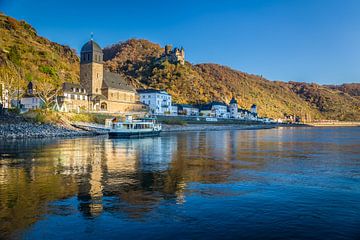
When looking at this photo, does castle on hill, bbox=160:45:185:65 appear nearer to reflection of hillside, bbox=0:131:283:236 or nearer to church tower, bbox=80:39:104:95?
church tower, bbox=80:39:104:95

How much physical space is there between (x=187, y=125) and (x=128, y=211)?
8453cm

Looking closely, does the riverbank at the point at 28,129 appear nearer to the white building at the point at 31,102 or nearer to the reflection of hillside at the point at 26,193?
the white building at the point at 31,102

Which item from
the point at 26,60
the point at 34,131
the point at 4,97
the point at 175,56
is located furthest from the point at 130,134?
the point at 175,56

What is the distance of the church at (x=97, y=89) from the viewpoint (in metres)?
82.4

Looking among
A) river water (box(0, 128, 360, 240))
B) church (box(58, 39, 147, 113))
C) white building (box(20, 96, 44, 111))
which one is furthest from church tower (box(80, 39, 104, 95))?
river water (box(0, 128, 360, 240))

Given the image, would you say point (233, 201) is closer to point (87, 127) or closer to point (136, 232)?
point (136, 232)

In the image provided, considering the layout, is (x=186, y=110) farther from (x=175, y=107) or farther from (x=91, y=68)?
(x=91, y=68)

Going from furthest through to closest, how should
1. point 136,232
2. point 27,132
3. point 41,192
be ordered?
point 27,132 < point 41,192 < point 136,232

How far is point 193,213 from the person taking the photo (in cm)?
1252

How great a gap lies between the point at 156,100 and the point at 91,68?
2673 cm

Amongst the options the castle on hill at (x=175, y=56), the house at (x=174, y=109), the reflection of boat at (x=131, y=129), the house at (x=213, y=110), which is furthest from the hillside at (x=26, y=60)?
the castle on hill at (x=175, y=56)

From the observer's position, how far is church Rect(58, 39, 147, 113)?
3245 inches

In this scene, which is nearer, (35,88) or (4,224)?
(4,224)

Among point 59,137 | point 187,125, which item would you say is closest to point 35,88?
point 59,137
